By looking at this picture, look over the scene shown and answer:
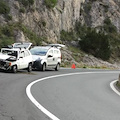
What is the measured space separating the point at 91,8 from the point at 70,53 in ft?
74.9

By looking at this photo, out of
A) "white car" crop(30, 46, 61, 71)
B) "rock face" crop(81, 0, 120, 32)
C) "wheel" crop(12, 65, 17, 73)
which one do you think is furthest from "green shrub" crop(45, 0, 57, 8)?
"wheel" crop(12, 65, 17, 73)

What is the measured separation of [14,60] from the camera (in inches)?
797

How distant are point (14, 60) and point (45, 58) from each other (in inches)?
168

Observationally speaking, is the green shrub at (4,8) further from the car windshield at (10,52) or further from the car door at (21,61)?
the car door at (21,61)

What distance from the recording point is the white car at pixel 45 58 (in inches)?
933

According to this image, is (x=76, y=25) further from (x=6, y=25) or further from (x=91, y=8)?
(x=6, y=25)

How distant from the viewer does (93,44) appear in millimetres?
56562

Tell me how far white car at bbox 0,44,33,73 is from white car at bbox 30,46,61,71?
1.63 m

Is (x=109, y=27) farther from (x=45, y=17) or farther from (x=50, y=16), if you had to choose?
(x=45, y=17)

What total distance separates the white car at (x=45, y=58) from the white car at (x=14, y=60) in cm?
163

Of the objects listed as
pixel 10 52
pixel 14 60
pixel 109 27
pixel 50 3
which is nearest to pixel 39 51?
pixel 10 52

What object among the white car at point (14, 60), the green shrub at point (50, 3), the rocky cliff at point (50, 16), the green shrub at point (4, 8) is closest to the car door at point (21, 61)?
the white car at point (14, 60)

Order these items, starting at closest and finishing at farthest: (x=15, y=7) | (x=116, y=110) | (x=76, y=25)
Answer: (x=116, y=110), (x=15, y=7), (x=76, y=25)

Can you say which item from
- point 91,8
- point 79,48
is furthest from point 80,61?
point 91,8
